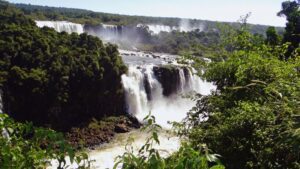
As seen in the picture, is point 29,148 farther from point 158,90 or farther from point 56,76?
point 158,90

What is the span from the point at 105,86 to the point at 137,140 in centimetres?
695

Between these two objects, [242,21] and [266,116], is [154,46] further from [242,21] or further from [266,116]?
[266,116]

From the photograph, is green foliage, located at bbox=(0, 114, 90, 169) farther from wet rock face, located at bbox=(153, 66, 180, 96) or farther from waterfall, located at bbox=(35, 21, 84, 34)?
waterfall, located at bbox=(35, 21, 84, 34)

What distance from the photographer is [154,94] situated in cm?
3388

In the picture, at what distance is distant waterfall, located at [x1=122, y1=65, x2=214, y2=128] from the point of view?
Answer: 3222 centimetres

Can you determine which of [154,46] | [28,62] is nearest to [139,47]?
[154,46]

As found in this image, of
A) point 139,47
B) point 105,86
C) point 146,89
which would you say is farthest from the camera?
point 139,47

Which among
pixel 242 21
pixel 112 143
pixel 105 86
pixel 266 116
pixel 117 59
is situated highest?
pixel 242 21

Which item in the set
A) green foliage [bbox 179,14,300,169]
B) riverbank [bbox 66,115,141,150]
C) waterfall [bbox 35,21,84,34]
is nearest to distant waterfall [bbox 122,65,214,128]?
riverbank [bbox 66,115,141,150]

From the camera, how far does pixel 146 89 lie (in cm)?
3316

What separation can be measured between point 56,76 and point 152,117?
25.6 meters

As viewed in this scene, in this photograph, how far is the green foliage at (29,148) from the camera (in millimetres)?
2453

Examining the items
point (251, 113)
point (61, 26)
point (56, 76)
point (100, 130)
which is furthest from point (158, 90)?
point (251, 113)

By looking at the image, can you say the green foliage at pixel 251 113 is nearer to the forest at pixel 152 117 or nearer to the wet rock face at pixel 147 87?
the forest at pixel 152 117
